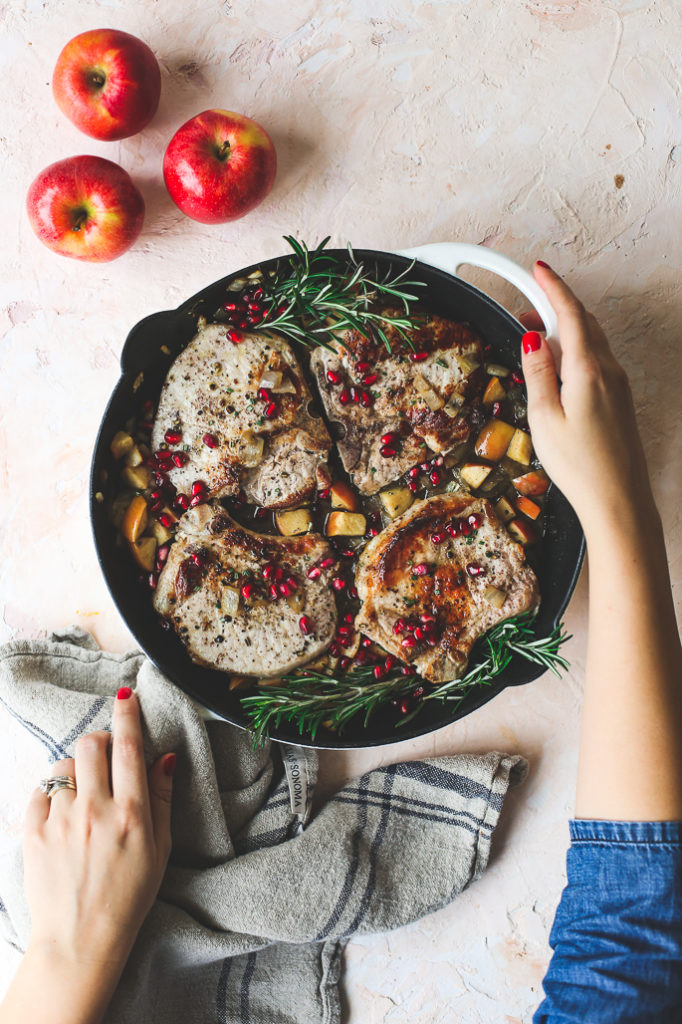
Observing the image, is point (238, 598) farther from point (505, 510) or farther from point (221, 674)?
point (505, 510)

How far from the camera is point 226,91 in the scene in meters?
2.91

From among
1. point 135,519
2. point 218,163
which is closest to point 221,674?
point 135,519

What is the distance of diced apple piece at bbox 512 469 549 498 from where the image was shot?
2.76 m

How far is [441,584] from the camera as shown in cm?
275

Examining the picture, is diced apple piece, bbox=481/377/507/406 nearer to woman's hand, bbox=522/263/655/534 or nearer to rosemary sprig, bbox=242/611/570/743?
woman's hand, bbox=522/263/655/534

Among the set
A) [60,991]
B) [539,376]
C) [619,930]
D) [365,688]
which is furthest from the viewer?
[365,688]

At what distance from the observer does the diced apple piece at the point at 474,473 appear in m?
2.79

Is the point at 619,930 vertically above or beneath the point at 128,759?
beneath

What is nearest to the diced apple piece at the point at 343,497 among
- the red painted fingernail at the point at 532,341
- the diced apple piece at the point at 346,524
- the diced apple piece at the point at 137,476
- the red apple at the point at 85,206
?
the diced apple piece at the point at 346,524

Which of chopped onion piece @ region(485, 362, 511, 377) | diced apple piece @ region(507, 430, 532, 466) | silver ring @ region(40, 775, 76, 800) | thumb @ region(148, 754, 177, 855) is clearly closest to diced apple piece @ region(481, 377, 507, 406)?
chopped onion piece @ region(485, 362, 511, 377)

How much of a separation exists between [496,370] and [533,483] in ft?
1.41

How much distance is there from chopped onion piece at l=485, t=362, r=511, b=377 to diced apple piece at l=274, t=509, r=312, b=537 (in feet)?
2.74

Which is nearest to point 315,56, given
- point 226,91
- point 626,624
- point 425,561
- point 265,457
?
point 226,91

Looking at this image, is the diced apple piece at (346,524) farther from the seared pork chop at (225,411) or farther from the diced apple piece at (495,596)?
the diced apple piece at (495,596)
